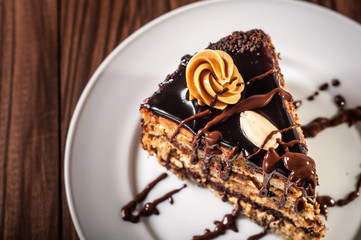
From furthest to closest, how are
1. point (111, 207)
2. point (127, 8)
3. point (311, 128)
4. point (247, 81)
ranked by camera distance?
point (127, 8) < point (311, 128) < point (111, 207) < point (247, 81)

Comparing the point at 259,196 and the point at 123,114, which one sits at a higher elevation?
the point at 123,114

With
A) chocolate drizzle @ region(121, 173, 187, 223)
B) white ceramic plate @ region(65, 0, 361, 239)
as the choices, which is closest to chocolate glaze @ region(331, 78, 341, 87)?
white ceramic plate @ region(65, 0, 361, 239)

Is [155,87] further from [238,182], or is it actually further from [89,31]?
[238,182]

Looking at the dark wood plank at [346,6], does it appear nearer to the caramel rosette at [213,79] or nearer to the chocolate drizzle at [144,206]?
the caramel rosette at [213,79]

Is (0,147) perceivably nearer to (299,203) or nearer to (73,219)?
(73,219)

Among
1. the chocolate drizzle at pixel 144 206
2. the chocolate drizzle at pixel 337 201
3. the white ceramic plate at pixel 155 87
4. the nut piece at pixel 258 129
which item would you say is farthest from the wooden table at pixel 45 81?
the chocolate drizzle at pixel 337 201

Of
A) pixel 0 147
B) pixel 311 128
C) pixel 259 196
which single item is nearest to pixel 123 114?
pixel 0 147
